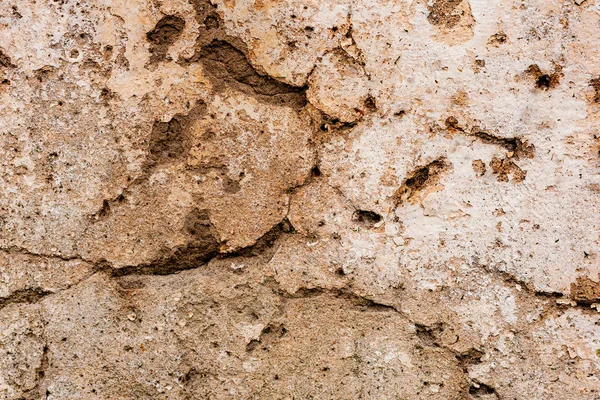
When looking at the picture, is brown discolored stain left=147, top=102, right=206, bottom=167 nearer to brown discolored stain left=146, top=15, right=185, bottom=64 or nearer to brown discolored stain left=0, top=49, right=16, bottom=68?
brown discolored stain left=146, top=15, right=185, bottom=64

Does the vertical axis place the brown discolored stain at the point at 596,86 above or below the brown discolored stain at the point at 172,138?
above

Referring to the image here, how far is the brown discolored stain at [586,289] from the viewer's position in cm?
130

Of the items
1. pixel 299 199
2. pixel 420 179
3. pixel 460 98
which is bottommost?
pixel 299 199

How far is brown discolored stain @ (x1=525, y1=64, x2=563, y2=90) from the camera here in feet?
4.21

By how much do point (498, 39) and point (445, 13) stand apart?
14 centimetres

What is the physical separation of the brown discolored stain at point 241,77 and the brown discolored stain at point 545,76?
53cm

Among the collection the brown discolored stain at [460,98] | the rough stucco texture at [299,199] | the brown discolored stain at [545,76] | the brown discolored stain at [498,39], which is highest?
the brown discolored stain at [498,39]

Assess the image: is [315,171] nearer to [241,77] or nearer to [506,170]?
[241,77]

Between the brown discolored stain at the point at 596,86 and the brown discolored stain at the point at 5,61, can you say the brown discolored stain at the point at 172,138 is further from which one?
the brown discolored stain at the point at 596,86

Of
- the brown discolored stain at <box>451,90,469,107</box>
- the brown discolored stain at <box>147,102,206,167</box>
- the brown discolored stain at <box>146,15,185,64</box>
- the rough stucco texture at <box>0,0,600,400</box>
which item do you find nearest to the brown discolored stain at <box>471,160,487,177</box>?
the rough stucco texture at <box>0,0,600,400</box>

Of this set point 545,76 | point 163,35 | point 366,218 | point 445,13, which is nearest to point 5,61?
point 163,35

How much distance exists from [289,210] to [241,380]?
424 mm

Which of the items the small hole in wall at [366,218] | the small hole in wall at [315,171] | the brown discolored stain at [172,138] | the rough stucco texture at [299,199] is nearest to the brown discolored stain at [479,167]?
the rough stucco texture at [299,199]

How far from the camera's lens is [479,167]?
1.30 m
